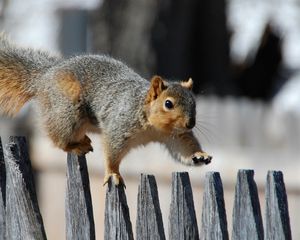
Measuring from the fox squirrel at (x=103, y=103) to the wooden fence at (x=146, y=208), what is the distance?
54 cm

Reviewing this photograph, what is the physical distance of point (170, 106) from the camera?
3.78 m

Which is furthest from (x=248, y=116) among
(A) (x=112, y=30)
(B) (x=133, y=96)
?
(B) (x=133, y=96)

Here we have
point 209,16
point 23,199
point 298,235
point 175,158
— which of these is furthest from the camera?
point 209,16

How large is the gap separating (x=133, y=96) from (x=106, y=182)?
0.77 m

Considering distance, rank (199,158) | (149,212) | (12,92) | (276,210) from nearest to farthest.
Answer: (276,210), (149,212), (199,158), (12,92)

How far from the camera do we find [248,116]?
7.32 meters

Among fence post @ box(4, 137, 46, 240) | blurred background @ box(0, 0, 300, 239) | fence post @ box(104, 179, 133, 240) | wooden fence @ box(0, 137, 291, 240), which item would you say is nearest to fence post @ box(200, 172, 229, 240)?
wooden fence @ box(0, 137, 291, 240)

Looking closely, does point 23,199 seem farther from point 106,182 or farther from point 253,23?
point 253,23

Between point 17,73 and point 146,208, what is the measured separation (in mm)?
1489

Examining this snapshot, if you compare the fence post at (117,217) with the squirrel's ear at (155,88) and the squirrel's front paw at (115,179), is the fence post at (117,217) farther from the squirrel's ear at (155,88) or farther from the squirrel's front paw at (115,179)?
the squirrel's ear at (155,88)

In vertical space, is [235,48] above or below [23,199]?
above

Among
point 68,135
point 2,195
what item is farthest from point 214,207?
point 68,135

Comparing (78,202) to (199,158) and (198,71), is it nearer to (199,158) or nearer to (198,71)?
(199,158)

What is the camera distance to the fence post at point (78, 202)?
296 cm
